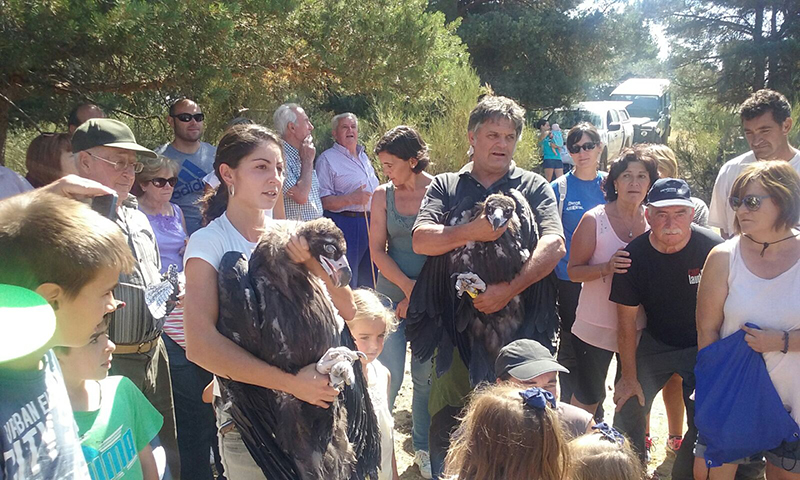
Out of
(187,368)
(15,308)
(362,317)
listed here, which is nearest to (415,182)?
(362,317)

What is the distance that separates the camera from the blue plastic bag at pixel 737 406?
265cm

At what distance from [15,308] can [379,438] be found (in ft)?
4.46

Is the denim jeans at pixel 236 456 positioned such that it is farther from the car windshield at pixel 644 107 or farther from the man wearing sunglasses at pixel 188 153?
the car windshield at pixel 644 107

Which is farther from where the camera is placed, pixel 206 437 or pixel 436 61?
pixel 436 61

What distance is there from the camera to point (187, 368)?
323 cm

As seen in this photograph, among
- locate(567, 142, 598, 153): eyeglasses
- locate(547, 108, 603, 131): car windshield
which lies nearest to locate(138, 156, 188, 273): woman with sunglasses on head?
locate(567, 142, 598, 153): eyeglasses

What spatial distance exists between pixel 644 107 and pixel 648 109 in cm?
18

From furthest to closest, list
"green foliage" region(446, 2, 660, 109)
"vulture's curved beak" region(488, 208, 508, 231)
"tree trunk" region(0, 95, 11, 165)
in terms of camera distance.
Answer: "green foliage" region(446, 2, 660, 109) < "tree trunk" region(0, 95, 11, 165) < "vulture's curved beak" region(488, 208, 508, 231)

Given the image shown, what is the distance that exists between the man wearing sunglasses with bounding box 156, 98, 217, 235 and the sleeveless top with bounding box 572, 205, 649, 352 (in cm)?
266

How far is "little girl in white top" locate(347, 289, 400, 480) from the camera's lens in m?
2.46

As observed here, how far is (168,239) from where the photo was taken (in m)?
3.52

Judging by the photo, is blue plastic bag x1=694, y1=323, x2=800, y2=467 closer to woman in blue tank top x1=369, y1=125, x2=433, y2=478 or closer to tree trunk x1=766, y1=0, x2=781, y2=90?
woman in blue tank top x1=369, y1=125, x2=433, y2=478

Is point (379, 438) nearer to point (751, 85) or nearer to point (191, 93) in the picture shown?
point (191, 93)

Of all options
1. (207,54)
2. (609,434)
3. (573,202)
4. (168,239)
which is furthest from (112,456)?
(573,202)
